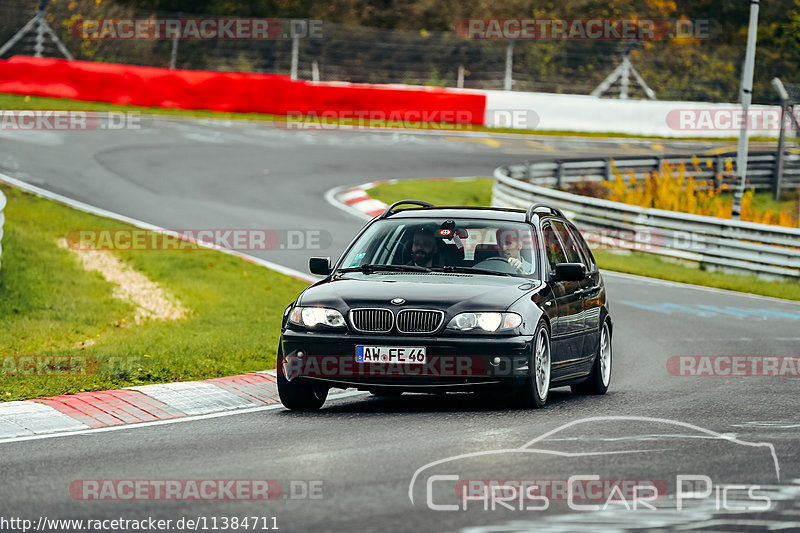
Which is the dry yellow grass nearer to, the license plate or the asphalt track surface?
the asphalt track surface

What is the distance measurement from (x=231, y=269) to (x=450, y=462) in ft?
37.2

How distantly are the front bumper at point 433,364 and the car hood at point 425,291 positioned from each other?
9.5 inches

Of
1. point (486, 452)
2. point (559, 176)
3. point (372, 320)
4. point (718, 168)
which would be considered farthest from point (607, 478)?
point (718, 168)

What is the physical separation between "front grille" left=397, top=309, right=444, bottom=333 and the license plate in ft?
0.46

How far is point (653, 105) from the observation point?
4441cm

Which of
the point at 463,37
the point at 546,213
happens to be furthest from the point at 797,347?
the point at 463,37

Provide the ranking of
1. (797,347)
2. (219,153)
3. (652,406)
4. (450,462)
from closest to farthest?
(450,462) < (652,406) < (797,347) < (219,153)

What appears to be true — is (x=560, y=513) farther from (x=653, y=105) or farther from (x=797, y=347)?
(x=653, y=105)

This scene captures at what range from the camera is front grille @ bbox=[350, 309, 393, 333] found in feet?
30.2

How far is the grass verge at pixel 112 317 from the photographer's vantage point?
11055 mm

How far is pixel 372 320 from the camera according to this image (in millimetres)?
9242

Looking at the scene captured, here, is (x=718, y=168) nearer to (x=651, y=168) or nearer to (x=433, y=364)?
(x=651, y=168)

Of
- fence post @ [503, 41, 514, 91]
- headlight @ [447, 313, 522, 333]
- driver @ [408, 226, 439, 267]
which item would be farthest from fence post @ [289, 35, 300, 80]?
headlight @ [447, 313, 522, 333]

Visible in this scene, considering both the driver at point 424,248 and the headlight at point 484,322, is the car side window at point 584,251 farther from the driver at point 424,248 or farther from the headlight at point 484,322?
the headlight at point 484,322
